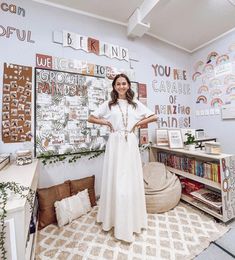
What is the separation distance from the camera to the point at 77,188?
1902mm

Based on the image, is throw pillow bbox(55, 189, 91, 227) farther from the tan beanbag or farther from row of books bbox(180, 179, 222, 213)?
row of books bbox(180, 179, 222, 213)

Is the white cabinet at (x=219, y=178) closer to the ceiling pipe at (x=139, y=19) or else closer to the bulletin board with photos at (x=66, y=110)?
the bulletin board with photos at (x=66, y=110)

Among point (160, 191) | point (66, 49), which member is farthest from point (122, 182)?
point (66, 49)

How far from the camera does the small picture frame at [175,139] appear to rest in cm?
233

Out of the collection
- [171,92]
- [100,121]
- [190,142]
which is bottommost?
[190,142]

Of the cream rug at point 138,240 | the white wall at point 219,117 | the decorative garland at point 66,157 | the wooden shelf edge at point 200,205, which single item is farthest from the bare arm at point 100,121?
the white wall at point 219,117

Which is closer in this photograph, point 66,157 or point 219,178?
point 219,178

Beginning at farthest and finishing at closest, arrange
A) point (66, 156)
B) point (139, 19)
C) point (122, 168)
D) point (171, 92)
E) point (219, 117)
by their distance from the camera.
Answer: point (171, 92)
point (219, 117)
point (139, 19)
point (66, 156)
point (122, 168)

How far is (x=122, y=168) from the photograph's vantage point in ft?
4.73

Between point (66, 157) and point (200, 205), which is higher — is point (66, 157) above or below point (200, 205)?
above

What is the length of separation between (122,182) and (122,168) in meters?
0.12

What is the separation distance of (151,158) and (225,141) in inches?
47.3

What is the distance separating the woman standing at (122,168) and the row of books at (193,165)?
0.88m

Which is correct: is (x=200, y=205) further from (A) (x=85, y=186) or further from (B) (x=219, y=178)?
(A) (x=85, y=186)
